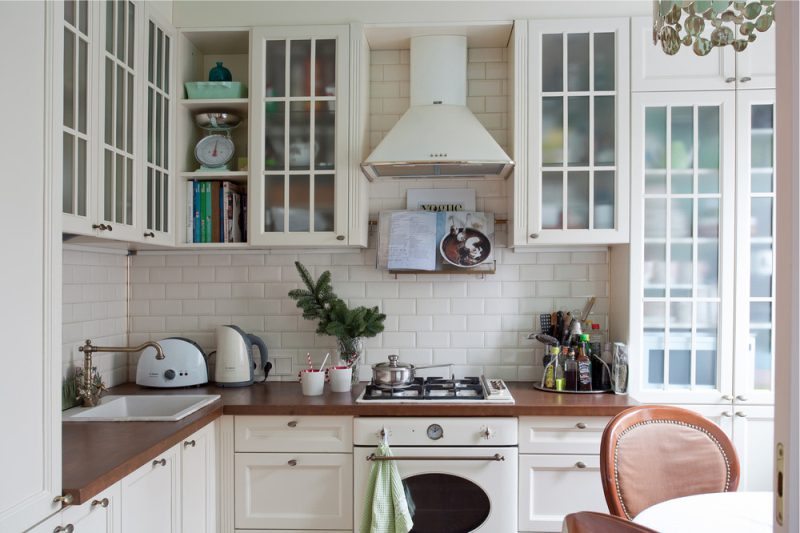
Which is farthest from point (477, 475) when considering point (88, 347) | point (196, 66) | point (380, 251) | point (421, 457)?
point (196, 66)

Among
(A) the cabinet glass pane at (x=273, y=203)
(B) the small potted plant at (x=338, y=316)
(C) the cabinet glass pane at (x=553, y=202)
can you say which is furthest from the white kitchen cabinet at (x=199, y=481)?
(C) the cabinet glass pane at (x=553, y=202)

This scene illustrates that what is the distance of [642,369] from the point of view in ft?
9.37

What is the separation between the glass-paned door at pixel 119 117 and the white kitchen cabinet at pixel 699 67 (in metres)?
2.18

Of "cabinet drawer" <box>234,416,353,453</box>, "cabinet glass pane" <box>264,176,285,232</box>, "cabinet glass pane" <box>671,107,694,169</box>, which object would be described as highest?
"cabinet glass pane" <box>671,107,694,169</box>

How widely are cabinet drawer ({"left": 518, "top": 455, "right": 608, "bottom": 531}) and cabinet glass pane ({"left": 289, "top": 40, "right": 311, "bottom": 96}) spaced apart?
1960mm

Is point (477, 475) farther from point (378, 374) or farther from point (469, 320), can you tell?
point (469, 320)

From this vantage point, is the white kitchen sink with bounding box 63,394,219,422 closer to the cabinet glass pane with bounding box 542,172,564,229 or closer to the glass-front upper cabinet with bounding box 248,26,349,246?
the glass-front upper cabinet with bounding box 248,26,349,246

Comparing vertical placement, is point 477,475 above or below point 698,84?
below

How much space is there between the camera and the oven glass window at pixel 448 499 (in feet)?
8.63

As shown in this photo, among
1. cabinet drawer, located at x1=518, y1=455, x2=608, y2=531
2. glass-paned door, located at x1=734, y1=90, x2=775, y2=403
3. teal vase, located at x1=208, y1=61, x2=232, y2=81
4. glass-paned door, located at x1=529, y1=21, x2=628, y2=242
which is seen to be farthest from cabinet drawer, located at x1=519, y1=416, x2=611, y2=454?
teal vase, located at x1=208, y1=61, x2=232, y2=81

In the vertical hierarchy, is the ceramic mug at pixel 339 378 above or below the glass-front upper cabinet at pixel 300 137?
below

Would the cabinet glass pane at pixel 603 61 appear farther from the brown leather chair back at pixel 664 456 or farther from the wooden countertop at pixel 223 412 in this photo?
the brown leather chair back at pixel 664 456

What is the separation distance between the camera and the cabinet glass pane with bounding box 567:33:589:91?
9.49 ft

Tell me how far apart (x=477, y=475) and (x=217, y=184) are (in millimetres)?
1811
